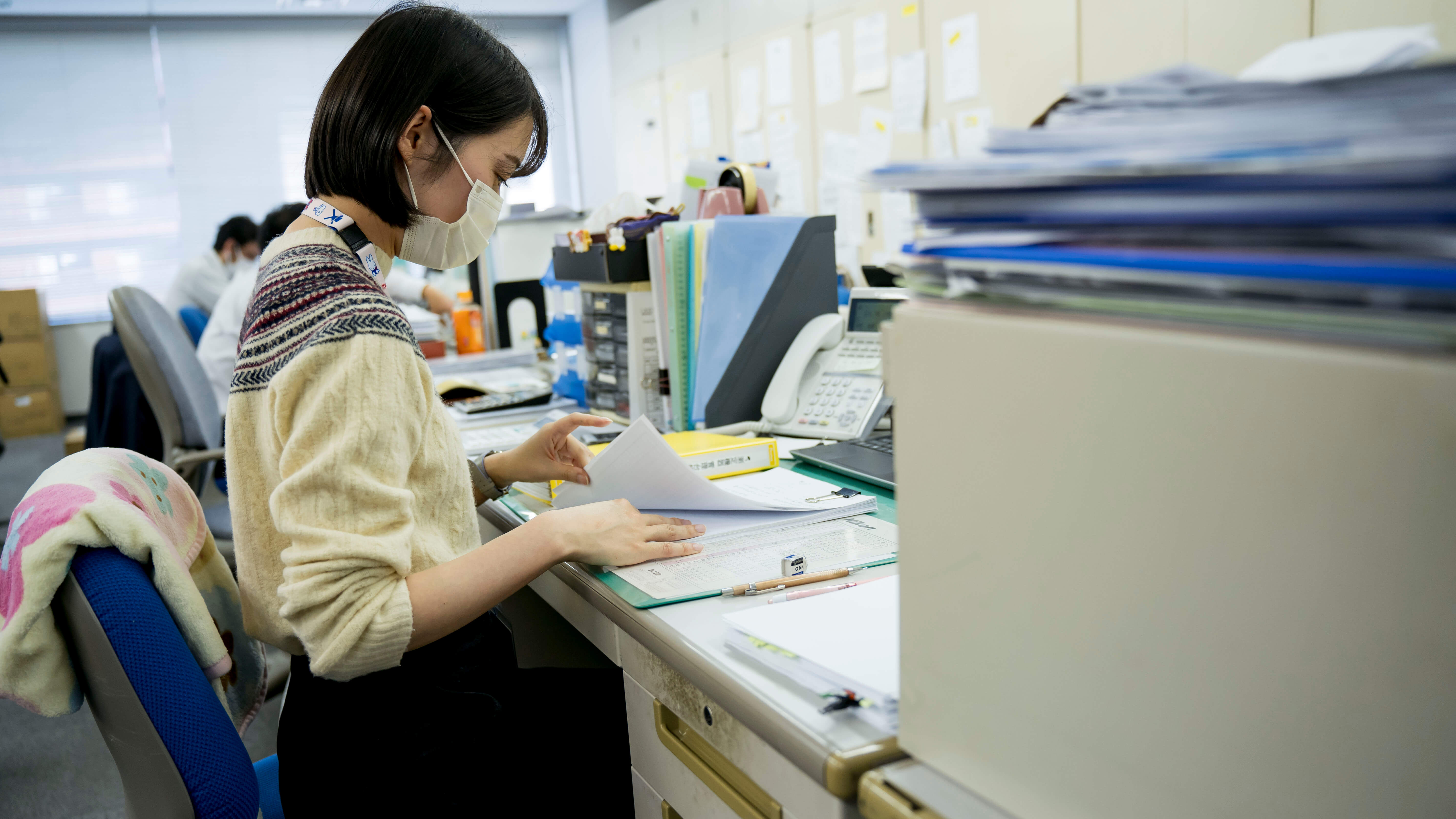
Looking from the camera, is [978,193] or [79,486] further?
[79,486]

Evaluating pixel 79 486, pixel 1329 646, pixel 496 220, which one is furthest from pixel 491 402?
pixel 1329 646

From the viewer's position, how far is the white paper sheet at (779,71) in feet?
Answer: 14.2

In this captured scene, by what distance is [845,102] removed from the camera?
157 inches

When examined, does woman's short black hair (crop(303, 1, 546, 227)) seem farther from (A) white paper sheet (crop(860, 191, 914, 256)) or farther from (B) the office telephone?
(A) white paper sheet (crop(860, 191, 914, 256))

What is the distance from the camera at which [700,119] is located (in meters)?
5.11

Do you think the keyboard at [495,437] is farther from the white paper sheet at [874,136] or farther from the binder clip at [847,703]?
the white paper sheet at [874,136]

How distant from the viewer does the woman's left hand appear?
1177mm

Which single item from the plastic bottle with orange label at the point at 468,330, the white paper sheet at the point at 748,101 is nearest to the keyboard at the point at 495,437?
the plastic bottle with orange label at the point at 468,330

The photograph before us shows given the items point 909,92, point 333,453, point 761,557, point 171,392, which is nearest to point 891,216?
point 909,92

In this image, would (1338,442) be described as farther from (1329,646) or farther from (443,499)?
(443,499)

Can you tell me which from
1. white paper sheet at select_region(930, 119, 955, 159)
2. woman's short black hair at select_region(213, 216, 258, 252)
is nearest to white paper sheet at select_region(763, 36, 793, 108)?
white paper sheet at select_region(930, 119, 955, 159)

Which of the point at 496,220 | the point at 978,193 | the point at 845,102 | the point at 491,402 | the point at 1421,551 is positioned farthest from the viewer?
the point at 845,102

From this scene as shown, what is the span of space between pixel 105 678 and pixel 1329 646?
0.80 metres

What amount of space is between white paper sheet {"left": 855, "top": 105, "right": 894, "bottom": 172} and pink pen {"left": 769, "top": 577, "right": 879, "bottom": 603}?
10.4 feet
